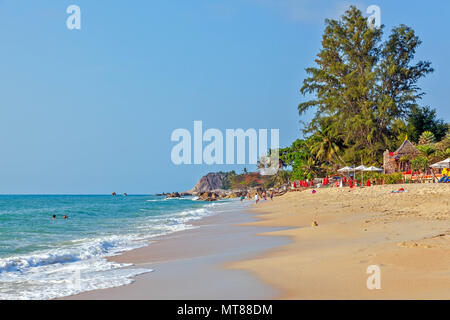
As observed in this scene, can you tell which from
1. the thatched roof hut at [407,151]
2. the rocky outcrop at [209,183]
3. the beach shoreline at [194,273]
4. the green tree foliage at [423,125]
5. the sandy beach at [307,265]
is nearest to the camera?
the sandy beach at [307,265]

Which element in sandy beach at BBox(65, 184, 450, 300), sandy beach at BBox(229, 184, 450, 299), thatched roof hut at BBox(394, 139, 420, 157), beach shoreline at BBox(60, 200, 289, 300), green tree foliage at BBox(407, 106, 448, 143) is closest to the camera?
sandy beach at BBox(229, 184, 450, 299)

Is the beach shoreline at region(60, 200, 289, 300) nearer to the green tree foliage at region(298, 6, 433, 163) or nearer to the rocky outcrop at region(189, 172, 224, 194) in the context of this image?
the green tree foliage at region(298, 6, 433, 163)

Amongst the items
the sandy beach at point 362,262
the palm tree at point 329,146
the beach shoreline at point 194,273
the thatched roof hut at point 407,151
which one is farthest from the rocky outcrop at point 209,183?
the sandy beach at point 362,262

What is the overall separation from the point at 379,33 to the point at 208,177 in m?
156

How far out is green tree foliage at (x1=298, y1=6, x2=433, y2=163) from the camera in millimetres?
45438

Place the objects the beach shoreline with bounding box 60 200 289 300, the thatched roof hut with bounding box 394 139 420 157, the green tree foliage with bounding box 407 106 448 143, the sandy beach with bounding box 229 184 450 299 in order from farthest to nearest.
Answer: the green tree foliage with bounding box 407 106 448 143 → the thatched roof hut with bounding box 394 139 420 157 → the beach shoreline with bounding box 60 200 289 300 → the sandy beach with bounding box 229 184 450 299

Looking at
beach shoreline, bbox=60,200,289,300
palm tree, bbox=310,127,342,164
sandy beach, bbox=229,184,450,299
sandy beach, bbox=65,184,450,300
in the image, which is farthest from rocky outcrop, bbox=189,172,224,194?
sandy beach, bbox=229,184,450,299

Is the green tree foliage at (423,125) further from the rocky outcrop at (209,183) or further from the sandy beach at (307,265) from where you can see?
the rocky outcrop at (209,183)

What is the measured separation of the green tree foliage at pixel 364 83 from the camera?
4544 centimetres

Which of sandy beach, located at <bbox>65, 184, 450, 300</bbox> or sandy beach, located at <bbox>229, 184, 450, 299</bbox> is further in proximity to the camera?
sandy beach, located at <bbox>65, 184, 450, 300</bbox>

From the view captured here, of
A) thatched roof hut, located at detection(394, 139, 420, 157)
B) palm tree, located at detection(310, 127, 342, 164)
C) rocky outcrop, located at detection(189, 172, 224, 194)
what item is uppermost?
palm tree, located at detection(310, 127, 342, 164)

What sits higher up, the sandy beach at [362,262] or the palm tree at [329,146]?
the palm tree at [329,146]

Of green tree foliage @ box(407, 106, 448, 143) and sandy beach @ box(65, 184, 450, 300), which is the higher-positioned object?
green tree foliage @ box(407, 106, 448, 143)

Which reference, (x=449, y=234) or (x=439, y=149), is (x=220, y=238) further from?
(x=439, y=149)
